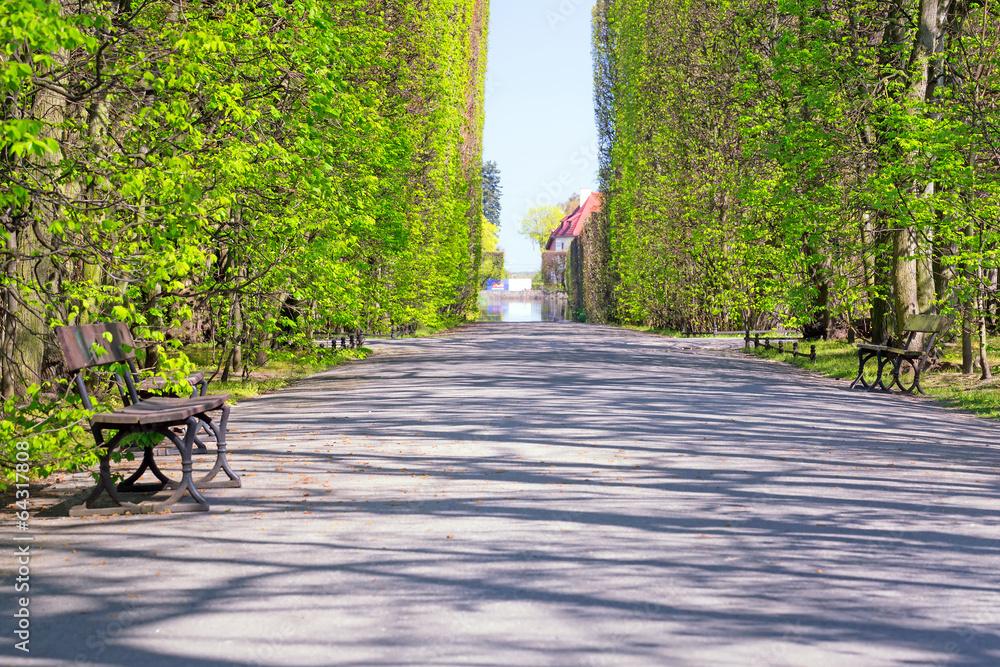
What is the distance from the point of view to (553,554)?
5.28 metres

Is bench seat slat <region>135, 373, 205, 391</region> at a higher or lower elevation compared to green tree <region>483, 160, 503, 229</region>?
lower

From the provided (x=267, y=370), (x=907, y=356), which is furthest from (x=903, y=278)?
(x=267, y=370)

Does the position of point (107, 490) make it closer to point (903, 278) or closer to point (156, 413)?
point (156, 413)

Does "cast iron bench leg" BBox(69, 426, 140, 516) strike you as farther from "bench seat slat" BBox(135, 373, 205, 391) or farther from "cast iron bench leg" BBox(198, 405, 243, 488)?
"cast iron bench leg" BBox(198, 405, 243, 488)

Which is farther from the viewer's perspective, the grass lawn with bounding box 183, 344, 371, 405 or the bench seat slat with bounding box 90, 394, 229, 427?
the grass lawn with bounding box 183, 344, 371, 405

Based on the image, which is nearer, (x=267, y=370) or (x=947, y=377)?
(x=947, y=377)

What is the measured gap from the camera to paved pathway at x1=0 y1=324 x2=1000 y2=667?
3.95 m

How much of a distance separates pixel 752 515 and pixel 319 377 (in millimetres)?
12831

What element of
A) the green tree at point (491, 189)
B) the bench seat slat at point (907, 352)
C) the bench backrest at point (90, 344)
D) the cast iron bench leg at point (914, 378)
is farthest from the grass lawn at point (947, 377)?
the green tree at point (491, 189)

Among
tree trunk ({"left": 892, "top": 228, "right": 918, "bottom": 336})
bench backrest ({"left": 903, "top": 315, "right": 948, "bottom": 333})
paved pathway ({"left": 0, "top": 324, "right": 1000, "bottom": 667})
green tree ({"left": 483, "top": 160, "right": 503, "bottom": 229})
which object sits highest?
green tree ({"left": 483, "top": 160, "right": 503, "bottom": 229})

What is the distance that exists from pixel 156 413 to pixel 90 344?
0.81 metres

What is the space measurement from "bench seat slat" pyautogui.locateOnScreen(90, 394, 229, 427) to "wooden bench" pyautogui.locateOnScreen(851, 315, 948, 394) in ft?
36.1

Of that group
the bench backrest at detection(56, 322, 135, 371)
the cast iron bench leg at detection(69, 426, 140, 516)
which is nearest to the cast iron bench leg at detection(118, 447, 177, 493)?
the cast iron bench leg at detection(69, 426, 140, 516)

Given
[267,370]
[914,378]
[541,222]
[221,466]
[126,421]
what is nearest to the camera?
[126,421]
